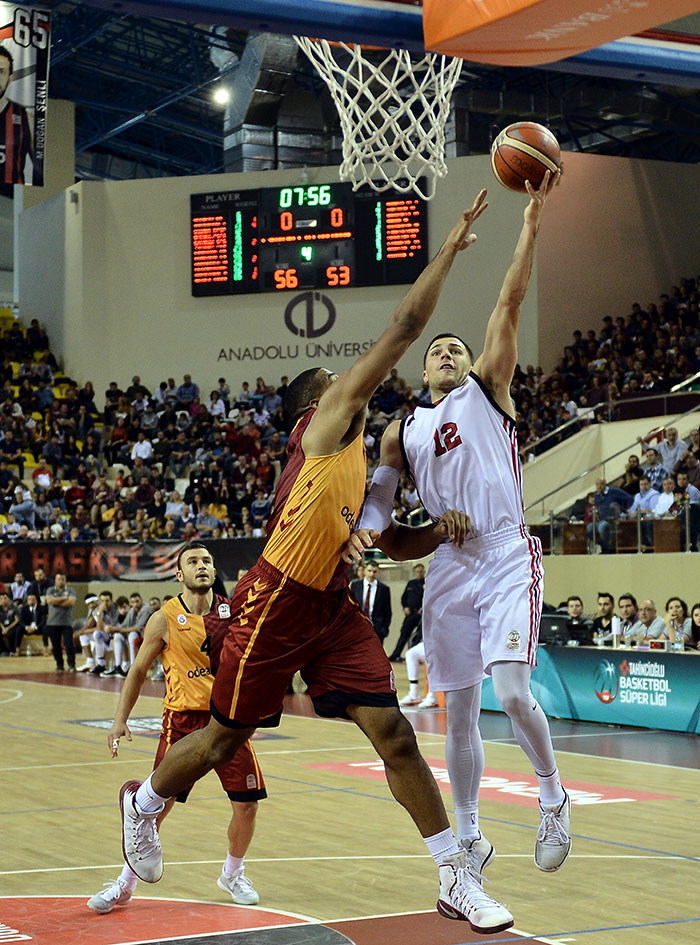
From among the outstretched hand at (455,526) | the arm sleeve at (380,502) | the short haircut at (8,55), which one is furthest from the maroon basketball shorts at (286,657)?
the short haircut at (8,55)

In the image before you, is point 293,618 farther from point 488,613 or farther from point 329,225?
point 329,225

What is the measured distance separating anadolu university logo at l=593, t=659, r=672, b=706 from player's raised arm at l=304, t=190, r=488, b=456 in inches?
309

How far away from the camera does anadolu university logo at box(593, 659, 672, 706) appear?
1200 cm

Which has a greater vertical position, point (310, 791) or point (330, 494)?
point (330, 494)

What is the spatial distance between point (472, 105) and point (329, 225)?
13.5 ft

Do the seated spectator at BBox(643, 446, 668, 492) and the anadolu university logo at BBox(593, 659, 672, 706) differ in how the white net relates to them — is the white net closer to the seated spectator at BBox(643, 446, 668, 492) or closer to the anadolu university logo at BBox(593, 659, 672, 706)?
the anadolu university logo at BBox(593, 659, 672, 706)

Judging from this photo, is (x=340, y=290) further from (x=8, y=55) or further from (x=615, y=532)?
(x=8, y=55)

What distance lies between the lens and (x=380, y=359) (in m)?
4.57

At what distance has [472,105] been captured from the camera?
25953 millimetres

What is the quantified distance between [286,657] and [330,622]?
0.74 ft

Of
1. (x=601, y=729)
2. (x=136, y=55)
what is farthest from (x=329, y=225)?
(x=601, y=729)

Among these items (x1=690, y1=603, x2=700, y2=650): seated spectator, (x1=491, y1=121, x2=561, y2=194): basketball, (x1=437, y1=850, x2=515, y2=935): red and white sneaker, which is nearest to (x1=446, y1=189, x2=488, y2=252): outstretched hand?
(x1=491, y1=121, x2=561, y2=194): basketball

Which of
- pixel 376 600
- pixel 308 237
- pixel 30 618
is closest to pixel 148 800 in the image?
pixel 376 600

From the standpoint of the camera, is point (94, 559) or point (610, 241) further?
point (610, 241)
